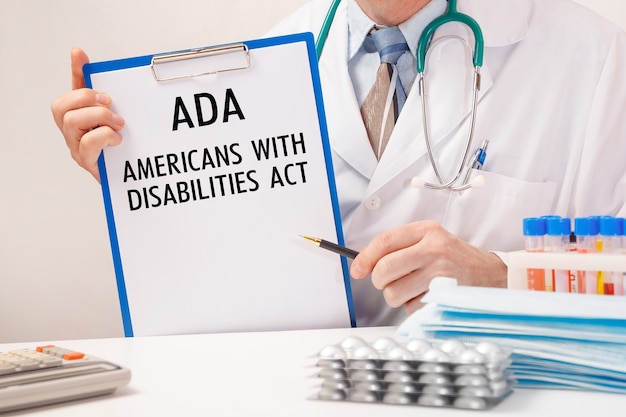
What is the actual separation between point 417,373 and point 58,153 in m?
1.34

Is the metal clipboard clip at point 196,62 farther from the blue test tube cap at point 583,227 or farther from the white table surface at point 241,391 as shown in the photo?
the blue test tube cap at point 583,227

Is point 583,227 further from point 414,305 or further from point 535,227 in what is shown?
point 414,305

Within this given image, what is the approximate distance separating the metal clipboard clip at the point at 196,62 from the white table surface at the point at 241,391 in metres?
0.37

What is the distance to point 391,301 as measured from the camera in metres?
1.01

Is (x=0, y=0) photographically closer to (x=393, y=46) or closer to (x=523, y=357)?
(x=393, y=46)

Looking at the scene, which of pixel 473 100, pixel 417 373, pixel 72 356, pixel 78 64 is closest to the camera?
pixel 417 373

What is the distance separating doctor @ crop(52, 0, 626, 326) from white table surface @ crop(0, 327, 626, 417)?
370 mm

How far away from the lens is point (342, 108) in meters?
1.30

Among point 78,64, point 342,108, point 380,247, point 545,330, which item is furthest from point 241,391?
point 342,108

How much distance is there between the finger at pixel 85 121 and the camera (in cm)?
101

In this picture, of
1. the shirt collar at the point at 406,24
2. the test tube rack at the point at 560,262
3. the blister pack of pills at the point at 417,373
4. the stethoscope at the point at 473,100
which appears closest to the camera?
the blister pack of pills at the point at 417,373


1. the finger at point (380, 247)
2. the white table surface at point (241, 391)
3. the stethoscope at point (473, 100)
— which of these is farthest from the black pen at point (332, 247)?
the stethoscope at point (473, 100)

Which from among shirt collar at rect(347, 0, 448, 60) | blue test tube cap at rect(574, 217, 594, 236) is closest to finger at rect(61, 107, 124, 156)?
shirt collar at rect(347, 0, 448, 60)

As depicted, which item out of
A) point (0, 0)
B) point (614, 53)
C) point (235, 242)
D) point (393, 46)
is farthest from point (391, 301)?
point (0, 0)
